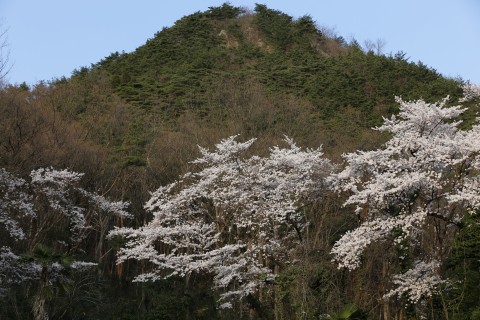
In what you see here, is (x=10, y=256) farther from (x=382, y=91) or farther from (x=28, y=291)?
(x=382, y=91)

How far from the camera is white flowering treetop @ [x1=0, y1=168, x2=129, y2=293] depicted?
17109 mm

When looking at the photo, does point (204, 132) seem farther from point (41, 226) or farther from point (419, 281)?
point (419, 281)

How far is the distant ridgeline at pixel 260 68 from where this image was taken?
3391 centimetres

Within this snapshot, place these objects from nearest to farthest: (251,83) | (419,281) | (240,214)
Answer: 1. (419,281)
2. (240,214)
3. (251,83)

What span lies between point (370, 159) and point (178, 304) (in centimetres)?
628

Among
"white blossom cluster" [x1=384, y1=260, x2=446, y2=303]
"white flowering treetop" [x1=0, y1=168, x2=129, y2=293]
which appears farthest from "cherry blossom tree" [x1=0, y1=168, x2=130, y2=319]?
"white blossom cluster" [x1=384, y1=260, x2=446, y2=303]

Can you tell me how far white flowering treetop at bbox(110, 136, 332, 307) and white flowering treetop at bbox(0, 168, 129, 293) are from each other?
2.76 m

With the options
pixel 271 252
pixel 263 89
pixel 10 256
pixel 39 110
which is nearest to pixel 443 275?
pixel 271 252

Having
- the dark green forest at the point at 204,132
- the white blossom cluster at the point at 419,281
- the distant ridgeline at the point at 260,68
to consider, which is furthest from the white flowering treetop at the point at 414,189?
the distant ridgeline at the point at 260,68

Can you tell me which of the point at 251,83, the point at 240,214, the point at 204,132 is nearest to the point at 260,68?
the point at 251,83

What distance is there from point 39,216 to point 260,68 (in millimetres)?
22251

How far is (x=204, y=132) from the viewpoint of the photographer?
2742 centimetres

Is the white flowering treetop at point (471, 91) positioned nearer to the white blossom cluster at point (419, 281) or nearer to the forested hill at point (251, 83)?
the white blossom cluster at point (419, 281)

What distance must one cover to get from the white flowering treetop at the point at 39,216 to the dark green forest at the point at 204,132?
0.17m
